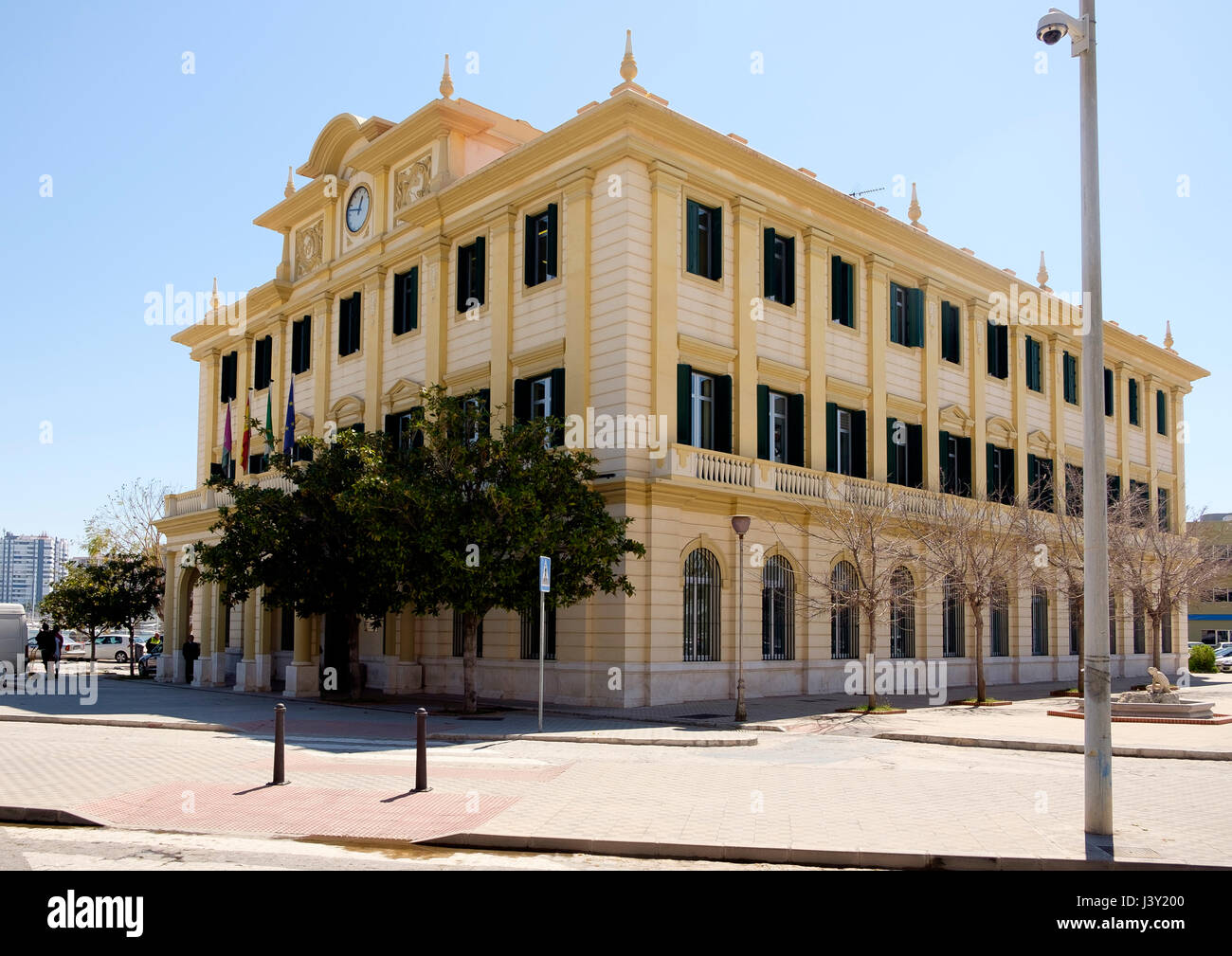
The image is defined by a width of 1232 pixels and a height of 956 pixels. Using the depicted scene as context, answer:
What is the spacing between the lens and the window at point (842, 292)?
29.5m

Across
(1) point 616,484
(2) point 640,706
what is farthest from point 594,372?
(2) point 640,706

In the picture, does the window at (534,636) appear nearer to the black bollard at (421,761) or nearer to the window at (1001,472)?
the black bollard at (421,761)

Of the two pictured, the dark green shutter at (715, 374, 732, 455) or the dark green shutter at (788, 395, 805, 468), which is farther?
the dark green shutter at (788, 395, 805, 468)

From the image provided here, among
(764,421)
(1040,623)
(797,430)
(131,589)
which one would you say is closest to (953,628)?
(1040,623)

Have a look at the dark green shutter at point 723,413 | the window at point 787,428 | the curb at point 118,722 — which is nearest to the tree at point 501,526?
the dark green shutter at point 723,413

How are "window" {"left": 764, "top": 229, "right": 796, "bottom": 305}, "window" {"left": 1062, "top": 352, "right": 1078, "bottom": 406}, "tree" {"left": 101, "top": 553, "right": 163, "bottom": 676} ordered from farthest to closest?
"tree" {"left": 101, "top": 553, "right": 163, "bottom": 676} → "window" {"left": 1062, "top": 352, "right": 1078, "bottom": 406} → "window" {"left": 764, "top": 229, "right": 796, "bottom": 305}

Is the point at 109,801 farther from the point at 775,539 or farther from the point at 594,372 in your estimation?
the point at 775,539

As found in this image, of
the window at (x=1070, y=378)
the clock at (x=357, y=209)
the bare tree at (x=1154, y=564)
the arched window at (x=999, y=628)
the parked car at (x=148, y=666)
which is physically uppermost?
the clock at (x=357, y=209)

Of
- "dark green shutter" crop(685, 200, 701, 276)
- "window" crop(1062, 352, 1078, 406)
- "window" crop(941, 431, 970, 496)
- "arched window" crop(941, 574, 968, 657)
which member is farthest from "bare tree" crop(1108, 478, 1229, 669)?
"dark green shutter" crop(685, 200, 701, 276)

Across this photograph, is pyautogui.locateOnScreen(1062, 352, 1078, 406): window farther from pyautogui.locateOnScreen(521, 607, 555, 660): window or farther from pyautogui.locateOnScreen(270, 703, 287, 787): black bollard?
pyautogui.locateOnScreen(270, 703, 287, 787): black bollard

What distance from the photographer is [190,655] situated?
35.6 metres

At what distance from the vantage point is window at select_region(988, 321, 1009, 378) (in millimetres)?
35594

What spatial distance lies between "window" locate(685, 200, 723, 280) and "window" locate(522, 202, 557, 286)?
339 centimetres

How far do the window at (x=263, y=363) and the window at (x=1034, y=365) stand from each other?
85.8 feet
